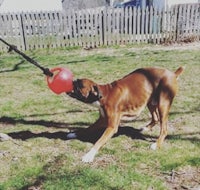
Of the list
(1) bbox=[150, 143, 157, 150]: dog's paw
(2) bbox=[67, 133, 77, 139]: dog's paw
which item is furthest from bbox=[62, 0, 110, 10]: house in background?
(1) bbox=[150, 143, 157, 150]: dog's paw

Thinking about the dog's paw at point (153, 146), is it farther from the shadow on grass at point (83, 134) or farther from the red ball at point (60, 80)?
the red ball at point (60, 80)

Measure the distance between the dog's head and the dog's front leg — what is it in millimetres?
352

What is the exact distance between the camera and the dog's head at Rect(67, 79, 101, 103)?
4055 mm

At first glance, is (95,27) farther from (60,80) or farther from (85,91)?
(60,80)

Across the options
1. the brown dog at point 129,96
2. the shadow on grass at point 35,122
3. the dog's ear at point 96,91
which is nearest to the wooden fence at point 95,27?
the shadow on grass at point 35,122

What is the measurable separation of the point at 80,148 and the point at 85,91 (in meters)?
0.90

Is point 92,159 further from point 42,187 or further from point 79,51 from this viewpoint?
point 79,51

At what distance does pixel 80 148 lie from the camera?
457 cm

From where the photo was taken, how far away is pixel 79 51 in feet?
42.4

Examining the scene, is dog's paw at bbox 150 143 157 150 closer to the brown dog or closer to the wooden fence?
the brown dog

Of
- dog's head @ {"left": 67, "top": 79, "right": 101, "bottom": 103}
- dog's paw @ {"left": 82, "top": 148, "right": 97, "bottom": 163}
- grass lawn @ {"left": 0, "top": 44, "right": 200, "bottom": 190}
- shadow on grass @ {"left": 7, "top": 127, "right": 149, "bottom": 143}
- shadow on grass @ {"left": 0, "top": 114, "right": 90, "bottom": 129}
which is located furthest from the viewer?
shadow on grass @ {"left": 0, "top": 114, "right": 90, "bottom": 129}

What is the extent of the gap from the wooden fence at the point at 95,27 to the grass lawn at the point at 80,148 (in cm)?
540

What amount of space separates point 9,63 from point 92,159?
24.3 feet

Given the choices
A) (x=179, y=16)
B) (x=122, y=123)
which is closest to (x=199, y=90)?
(x=122, y=123)
